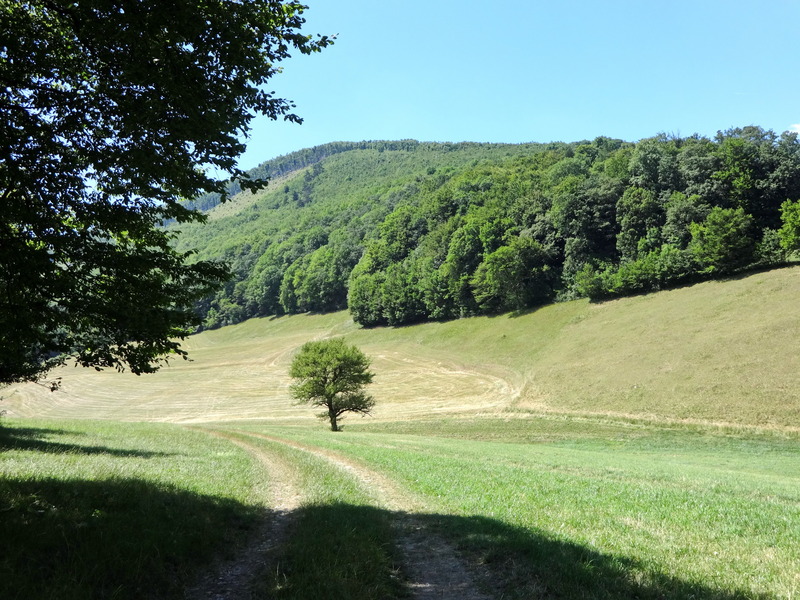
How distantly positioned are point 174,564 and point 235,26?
8.39m

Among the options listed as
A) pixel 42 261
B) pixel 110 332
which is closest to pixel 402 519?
pixel 110 332

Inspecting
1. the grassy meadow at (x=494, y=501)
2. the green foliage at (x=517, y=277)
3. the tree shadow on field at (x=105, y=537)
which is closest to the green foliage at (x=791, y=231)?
the grassy meadow at (x=494, y=501)

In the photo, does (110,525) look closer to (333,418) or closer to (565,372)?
(333,418)

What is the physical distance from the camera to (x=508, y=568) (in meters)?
6.66

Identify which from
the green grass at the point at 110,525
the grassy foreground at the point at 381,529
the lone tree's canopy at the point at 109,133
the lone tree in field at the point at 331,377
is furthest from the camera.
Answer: the lone tree in field at the point at 331,377

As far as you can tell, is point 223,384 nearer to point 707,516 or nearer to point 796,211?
point 707,516

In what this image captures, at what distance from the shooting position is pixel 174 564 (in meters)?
6.66

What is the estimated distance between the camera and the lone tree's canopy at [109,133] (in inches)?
284

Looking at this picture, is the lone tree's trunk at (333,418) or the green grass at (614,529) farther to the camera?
the lone tree's trunk at (333,418)

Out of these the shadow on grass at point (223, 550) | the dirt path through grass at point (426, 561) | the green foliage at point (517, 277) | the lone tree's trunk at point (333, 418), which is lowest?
the lone tree's trunk at point (333, 418)

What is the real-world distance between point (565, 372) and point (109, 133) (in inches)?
2221

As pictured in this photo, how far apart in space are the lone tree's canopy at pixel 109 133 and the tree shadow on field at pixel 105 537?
9.56ft

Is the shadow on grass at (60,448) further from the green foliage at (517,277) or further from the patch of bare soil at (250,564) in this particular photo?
the green foliage at (517,277)

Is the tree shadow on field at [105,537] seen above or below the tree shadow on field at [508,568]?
above
